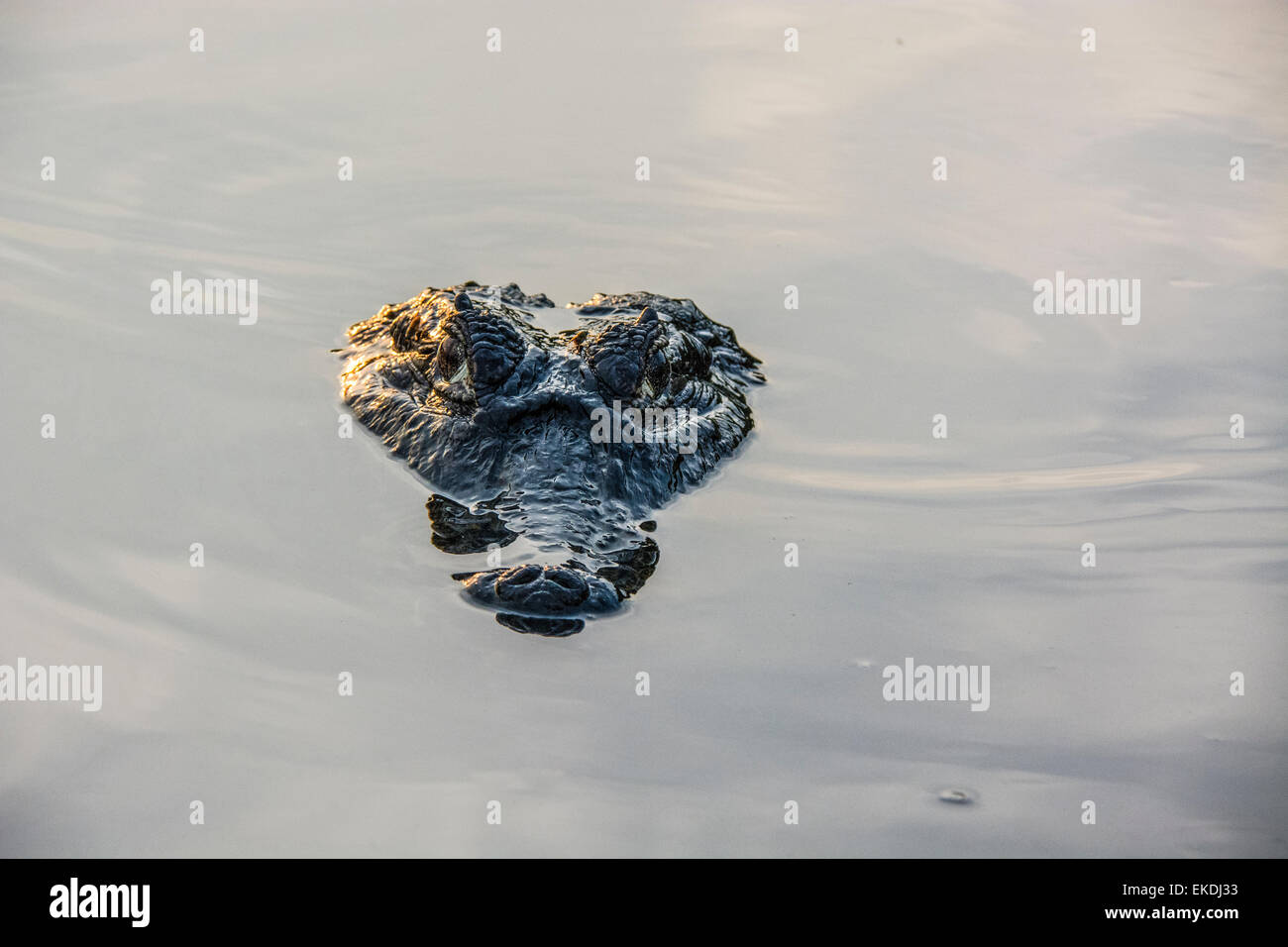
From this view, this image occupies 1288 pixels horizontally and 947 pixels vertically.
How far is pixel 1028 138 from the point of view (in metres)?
12.1

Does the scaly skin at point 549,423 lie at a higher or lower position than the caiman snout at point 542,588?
higher

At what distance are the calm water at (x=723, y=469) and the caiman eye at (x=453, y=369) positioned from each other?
742 mm

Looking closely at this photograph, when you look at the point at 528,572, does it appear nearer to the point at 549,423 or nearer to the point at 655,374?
the point at 549,423

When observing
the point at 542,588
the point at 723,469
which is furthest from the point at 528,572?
the point at 723,469

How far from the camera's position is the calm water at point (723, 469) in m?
5.38

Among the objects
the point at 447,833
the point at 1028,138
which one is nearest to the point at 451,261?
the point at 1028,138

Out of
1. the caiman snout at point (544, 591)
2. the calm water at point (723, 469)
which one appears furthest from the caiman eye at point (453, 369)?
the caiman snout at point (544, 591)

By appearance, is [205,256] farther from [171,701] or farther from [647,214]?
[171,701]

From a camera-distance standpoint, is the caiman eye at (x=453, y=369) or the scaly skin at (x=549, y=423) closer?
the scaly skin at (x=549, y=423)

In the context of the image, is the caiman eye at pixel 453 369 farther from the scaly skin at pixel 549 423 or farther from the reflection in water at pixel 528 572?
the reflection in water at pixel 528 572

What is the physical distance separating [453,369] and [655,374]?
3.91 ft

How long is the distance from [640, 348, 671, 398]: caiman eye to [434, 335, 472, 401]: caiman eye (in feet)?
3.36

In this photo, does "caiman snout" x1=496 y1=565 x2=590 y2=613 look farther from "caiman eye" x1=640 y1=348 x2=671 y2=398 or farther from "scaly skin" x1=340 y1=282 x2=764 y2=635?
"caiman eye" x1=640 y1=348 x2=671 y2=398

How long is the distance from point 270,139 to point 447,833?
809 centimetres
